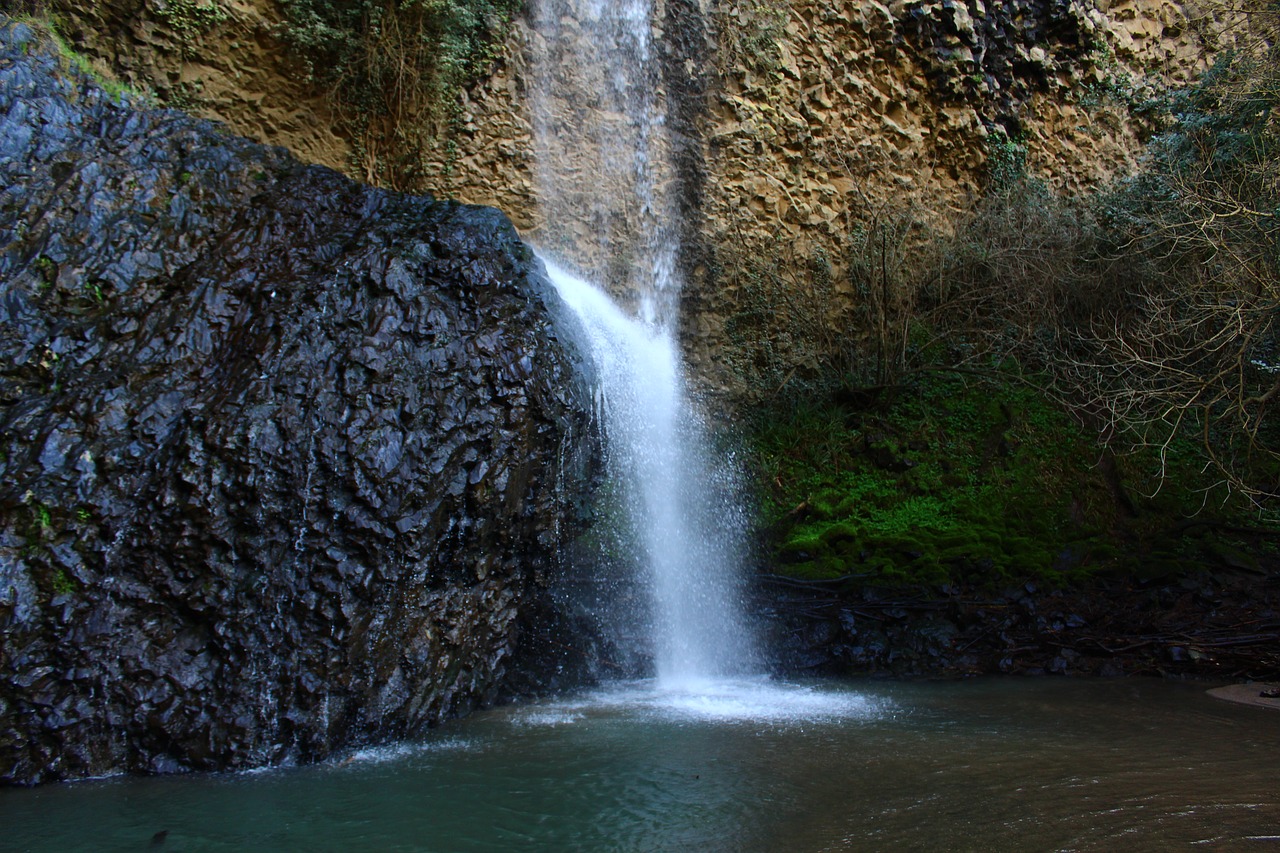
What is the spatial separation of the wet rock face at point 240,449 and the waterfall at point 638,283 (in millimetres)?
1728

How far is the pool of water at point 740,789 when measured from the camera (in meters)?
3.21

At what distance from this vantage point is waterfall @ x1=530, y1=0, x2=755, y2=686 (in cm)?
723

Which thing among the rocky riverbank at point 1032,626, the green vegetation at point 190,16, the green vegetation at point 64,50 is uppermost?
the green vegetation at point 190,16

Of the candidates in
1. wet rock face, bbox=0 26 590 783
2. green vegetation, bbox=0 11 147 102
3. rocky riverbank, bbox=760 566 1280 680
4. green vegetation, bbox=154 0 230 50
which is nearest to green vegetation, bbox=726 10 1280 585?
rocky riverbank, bbox=760 566 1280 680

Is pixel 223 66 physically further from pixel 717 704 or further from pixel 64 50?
pixel 717 704

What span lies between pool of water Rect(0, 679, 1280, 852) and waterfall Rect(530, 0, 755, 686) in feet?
6.04

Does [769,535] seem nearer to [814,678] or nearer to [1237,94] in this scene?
[814,678]

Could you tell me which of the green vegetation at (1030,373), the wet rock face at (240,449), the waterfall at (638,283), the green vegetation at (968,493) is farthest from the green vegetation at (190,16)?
the green vegetation at (968,493)

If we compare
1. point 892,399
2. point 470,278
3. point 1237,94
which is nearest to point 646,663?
point 470,278

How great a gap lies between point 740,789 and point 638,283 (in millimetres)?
6281

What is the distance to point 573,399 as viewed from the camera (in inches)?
223

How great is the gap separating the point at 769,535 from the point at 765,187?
13.5ft

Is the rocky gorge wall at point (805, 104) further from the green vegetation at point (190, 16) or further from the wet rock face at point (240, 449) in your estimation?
the wet rock face at point (240, 449)

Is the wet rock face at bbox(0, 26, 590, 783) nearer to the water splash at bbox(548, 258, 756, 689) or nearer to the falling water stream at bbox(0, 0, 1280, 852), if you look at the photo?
the falling water stream at bbox(0, 0, 1280, 852)
